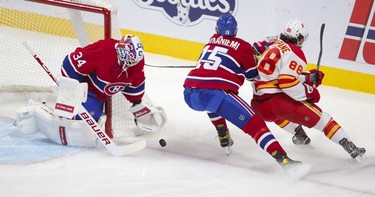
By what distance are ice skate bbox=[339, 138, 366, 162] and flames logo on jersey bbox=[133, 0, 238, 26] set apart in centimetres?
202

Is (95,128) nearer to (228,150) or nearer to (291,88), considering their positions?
(228,150)

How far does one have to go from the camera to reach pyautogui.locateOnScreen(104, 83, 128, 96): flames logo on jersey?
2980 millimetres

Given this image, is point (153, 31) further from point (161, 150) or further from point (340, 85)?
point (161, 150)

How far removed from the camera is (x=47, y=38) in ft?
12.3

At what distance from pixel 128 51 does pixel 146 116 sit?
0.46 metres

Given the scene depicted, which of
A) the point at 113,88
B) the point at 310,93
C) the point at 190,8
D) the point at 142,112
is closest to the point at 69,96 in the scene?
the point at 113,88

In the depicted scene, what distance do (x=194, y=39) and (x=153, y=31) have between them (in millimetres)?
392

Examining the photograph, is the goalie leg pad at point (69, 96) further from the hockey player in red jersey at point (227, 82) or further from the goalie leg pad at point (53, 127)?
the hockey player in red jersey at point (227, 82)

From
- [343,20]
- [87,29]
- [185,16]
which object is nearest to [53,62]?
[87,29]

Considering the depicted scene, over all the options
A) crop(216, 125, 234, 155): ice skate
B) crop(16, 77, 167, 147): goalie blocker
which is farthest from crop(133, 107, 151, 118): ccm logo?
crop(216, 125, 234, 155): ice skate

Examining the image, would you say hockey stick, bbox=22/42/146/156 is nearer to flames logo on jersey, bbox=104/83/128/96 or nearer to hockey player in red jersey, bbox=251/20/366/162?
flames logo on jersey, bbox=104/83/128/96

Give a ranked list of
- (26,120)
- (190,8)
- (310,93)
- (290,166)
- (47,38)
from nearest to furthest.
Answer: (290,166) < (310,93) < (26,120) < (47,38) < (190,8)

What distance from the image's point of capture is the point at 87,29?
133 inches

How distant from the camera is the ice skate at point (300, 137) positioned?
319 cm
